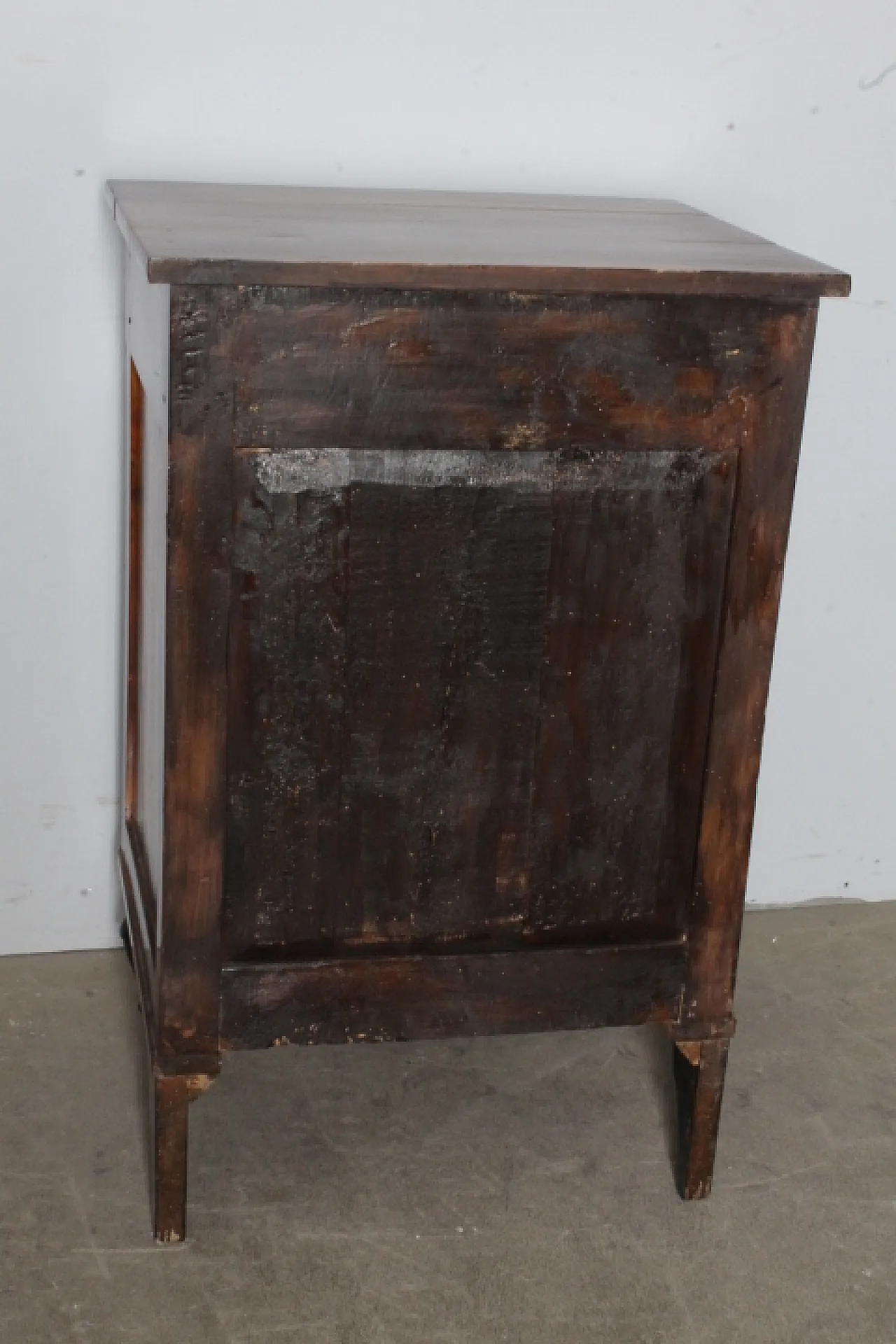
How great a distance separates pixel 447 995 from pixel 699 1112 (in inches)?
13.2

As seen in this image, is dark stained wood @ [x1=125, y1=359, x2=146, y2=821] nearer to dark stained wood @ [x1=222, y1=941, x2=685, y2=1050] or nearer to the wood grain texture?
the wood grain texture

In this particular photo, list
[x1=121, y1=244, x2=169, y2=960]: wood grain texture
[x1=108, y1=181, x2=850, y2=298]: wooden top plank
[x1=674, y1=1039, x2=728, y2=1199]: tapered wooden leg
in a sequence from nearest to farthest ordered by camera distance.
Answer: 1. [x1=108, y1=181, x2=850, y2=298]: wooden top plank
2. [x1=121, y1=244, x2=169, y2=960]: wood grain texture
3. [x1=674, y1=1039, x2=728, y2=1199]: tapered wooden leg

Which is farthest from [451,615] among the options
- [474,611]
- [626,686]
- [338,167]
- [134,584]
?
[338,167]

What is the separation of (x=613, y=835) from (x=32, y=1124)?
746mm

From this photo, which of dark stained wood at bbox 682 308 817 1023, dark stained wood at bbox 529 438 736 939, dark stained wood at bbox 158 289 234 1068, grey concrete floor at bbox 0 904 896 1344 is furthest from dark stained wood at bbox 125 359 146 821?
dark stained wood at bbox 682 308 817 1023

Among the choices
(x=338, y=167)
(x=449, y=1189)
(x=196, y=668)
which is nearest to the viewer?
(x=196, y=668)

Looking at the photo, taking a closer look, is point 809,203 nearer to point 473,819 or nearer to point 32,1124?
point 473,819

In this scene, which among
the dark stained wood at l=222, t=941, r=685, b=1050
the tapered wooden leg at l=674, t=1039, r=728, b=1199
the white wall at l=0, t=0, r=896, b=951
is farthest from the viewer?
the white wall at l=0, t=0, r=896, b=951

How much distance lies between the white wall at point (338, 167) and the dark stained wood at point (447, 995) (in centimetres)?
63

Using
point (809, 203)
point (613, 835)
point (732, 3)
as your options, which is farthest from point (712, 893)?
point (732, 3)

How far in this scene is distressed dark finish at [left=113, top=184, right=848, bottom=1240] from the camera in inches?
61.1

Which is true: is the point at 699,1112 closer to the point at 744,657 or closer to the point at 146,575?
the point at 744,657

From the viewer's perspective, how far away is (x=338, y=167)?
6.86 feet

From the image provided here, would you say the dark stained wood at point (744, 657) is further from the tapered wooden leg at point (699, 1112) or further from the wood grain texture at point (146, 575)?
the wood grain texture at point (146, 575)
